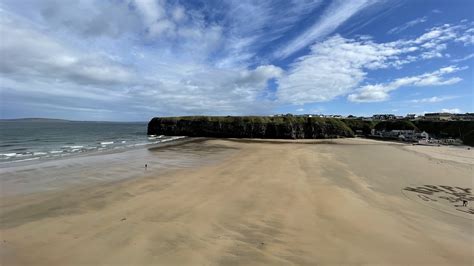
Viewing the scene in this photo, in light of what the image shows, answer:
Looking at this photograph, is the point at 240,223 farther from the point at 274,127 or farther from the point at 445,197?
the point at 274,127

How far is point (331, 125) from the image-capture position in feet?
224

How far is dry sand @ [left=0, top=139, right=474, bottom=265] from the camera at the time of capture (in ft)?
23.8

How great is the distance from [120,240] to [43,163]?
783 inches

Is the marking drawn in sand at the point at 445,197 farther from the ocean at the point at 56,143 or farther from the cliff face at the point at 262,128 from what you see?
the cliff face at the point at 262,128

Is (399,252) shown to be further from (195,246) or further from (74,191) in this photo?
(74,191)

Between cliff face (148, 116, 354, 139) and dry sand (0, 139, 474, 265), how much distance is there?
4876cm

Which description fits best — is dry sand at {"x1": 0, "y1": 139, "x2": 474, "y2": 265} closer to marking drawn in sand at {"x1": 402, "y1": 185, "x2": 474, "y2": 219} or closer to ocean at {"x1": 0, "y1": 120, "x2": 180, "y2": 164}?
marking drawn in sand at {"x1": 402, "y1": 185, "x2": 474, "y2": 219}

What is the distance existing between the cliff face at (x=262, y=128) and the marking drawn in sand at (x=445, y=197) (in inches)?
1932

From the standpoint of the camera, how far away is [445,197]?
1386 centimetres

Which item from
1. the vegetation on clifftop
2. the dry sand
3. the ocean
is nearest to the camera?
the dry sand

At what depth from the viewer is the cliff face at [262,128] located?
2589 inches

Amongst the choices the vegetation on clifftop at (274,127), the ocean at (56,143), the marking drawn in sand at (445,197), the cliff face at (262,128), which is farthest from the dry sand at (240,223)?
the vegetation on clifftop at (274,127)

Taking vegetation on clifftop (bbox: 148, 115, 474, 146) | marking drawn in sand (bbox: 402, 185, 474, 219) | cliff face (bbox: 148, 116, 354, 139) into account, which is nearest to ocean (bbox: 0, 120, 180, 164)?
vegetation on clifftop (bbox: 148, 115, 474, 146)

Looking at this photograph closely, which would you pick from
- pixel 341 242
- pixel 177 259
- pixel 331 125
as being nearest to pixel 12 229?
pixel 177 259
